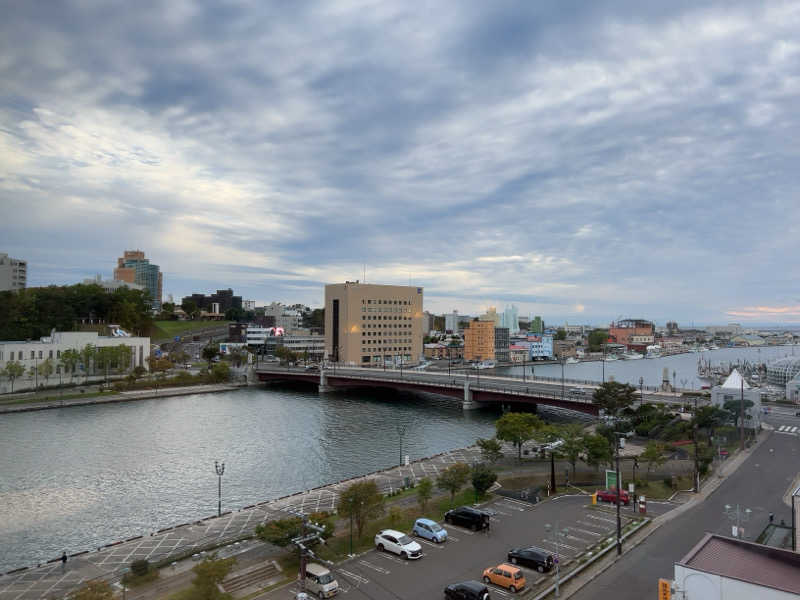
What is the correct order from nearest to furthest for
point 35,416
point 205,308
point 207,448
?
point 207,448, point 35,416, point 205,308

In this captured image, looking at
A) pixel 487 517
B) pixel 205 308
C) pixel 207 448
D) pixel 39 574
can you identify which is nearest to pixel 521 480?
pixel 487 517

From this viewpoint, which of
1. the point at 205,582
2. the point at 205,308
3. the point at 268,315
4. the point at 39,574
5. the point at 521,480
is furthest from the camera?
the point at 205,308

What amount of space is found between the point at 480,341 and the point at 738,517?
114m

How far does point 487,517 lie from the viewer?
63.1 feet

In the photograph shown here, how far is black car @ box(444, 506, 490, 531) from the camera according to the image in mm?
18922

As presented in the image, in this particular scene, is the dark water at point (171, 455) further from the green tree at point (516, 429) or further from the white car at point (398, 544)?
the white car at point (398, 544)

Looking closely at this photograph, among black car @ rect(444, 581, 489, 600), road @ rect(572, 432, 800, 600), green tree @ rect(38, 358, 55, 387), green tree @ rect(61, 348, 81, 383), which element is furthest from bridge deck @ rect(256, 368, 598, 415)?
black car @ rect(444, 581, 489, 600)

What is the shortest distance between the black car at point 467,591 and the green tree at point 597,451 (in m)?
13.4

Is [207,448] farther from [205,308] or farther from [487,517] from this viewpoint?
[205,308]

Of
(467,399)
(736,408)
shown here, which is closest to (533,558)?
(736,408)

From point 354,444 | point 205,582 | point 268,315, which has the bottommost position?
point 354,444

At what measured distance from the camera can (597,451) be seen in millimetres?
24766

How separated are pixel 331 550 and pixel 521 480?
477 inches

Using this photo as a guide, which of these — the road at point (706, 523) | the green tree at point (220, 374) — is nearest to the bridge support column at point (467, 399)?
the road at point (706, 523)
